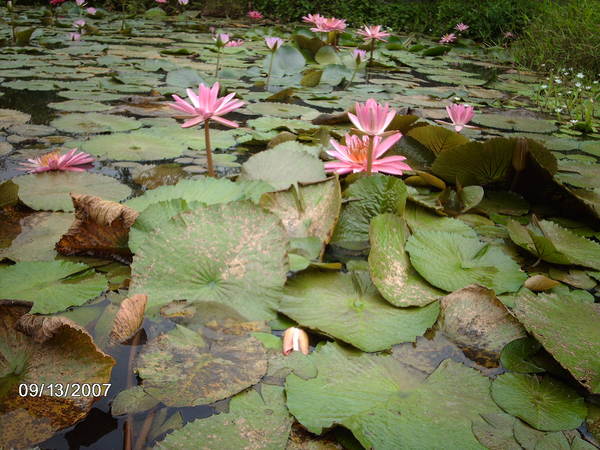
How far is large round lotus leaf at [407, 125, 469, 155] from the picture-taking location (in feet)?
5.57

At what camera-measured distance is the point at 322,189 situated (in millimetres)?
1300

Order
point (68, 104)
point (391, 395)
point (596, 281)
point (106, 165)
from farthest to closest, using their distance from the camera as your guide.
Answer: point (68, 104) < point (106, 165) < point (596, 281) < point (391, 395)

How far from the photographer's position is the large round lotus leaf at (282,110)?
2.61 m

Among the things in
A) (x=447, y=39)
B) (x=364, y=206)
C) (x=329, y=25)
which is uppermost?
(x=329, y=25)

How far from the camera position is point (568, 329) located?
36.4 inches

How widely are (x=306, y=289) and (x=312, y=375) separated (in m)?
0.26

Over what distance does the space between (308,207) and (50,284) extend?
657 millimetres

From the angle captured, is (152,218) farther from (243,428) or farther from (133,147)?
(133,147)

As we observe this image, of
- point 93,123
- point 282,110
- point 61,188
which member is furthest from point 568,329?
point 93,123

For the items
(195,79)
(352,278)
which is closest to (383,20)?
(195,79)

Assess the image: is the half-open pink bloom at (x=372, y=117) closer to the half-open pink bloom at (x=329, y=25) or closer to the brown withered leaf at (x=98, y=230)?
the brown withered leaf at (x=98, y=230)

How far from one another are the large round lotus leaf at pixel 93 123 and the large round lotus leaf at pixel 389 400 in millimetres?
1769

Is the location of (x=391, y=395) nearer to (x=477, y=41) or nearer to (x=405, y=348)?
(x=405, y=348)

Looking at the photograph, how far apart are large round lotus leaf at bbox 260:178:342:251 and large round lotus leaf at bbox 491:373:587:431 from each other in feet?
1.83
